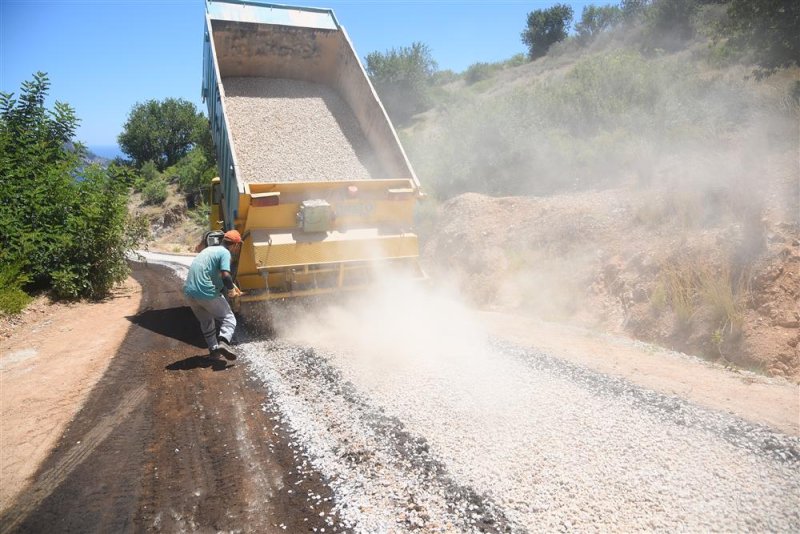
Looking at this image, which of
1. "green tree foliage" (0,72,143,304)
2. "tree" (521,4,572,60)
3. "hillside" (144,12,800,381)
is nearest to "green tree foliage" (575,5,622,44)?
"tree" (521,4,572,60)

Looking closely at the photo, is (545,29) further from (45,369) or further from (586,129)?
(45,369)

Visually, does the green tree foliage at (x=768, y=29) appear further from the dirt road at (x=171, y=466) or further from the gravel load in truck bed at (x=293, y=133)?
the dirt road at (x=171, y=466)

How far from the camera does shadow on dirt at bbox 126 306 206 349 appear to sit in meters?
6.56

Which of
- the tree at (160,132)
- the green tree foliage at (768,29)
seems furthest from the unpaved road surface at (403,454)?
the tree at (160,132)

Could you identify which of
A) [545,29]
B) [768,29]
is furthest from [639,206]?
[545,29]

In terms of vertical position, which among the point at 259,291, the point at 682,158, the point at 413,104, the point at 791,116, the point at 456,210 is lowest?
the point at 259,291

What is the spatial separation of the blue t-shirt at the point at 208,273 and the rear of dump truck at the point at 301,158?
474 mm

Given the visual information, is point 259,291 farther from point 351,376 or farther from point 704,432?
point 704,432

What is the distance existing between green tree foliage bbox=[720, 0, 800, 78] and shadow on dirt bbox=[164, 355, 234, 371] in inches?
467

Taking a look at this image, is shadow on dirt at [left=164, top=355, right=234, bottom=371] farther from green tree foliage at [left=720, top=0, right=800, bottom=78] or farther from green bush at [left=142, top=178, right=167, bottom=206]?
green bush at [left=142, top=178, right=167, bottom=206]

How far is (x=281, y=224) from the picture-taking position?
601cm

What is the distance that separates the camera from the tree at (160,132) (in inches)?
1875

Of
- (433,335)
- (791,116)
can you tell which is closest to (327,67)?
(433,335)

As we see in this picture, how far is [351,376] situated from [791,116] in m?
9.06
